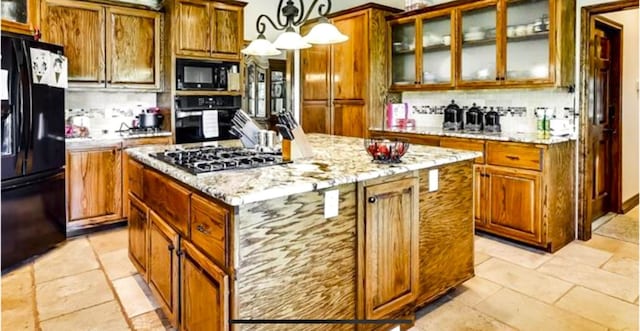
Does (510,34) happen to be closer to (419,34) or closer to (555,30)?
(555,30)

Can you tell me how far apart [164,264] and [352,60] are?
137 inches

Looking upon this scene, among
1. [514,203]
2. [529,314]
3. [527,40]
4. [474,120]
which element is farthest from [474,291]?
[527,40]

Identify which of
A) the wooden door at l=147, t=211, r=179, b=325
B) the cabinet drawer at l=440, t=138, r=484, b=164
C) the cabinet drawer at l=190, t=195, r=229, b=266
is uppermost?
the cabinet drawer at l=440, t=138, r=484, b=164

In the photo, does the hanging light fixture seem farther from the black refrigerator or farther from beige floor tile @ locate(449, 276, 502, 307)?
beige floor tile @ locate(449, 276, 502, 307)

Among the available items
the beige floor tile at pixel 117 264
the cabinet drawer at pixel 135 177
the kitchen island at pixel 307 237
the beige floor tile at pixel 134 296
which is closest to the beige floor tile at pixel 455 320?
the kitchen island at pixel 307 237

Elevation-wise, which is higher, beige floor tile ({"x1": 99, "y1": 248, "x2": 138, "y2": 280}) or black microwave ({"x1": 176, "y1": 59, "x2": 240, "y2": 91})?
black microwave ({"x1": 176, "y1": 59, "x2": 240, "y2": 91})

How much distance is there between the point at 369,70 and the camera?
4781 millimetres

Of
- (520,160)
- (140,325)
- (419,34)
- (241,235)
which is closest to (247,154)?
(241,235)

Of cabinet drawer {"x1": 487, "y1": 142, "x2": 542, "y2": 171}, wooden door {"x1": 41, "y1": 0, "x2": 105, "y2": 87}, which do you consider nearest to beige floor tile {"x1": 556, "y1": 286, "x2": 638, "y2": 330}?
cabinet drawer {"x1": 487, "y1": 142, "x2": 542, "y2": 171}

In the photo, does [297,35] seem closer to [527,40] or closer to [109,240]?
[527,40]

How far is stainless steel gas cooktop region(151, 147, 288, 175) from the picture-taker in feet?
6.50

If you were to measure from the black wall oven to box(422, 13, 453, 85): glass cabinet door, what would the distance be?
2.20 m

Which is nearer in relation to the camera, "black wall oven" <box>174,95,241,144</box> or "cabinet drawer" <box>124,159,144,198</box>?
"cabinet drawer" <box>124,159,144,198</box>

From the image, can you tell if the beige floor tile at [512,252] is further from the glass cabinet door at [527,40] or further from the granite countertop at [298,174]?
the glass cabinet door at [527,40]
